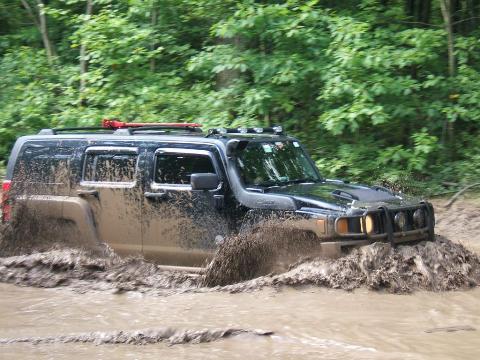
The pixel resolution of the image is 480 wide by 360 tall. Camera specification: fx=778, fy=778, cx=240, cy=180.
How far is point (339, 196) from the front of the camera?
748 cm

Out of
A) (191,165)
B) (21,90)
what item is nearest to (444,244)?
(191,165)

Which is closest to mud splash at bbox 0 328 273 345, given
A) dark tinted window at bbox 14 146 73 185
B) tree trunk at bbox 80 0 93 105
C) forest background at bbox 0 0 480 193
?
dark tinted window at bbox 14 146 73 185

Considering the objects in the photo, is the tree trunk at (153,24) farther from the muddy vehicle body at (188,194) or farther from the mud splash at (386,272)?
the mud splash at (386,272)

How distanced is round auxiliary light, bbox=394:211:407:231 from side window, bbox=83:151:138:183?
273cm

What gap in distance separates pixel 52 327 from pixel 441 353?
3.27m

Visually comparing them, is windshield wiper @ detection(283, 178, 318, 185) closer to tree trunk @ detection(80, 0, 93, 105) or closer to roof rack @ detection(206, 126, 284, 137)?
roof rack @ detection(206, 126, 284, 137)

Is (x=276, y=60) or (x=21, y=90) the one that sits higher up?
(x=276, y=60)

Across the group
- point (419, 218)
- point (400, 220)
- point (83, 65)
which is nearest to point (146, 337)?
point (400, 220)

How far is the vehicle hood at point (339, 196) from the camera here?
7.24 meters

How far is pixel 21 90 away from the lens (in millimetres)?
15125

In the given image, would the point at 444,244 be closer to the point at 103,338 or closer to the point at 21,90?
the point at 103,338

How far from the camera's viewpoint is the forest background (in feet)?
39.1

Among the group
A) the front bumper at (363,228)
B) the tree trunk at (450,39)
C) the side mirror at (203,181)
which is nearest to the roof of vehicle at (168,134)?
the side mirror at (203,181)

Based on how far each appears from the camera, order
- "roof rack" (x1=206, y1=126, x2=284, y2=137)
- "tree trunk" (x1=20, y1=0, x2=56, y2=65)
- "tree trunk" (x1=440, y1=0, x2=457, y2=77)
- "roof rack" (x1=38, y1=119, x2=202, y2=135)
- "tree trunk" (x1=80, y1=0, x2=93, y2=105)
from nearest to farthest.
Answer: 1. "roof rack" (x1=206, y1=126, x2=284, y2=137)
2. "roof rack" (x1=38, y1=119, x2=202, y2=135)
3. "tree trunk" (x1=440, y1=0, x2=457, y2=77)
4. "tree trunk" (x1=80, y1=0, x2=93, y2=105)
5. "tree trunk" (x1=20, y1=0, x2=56, y2=65)
